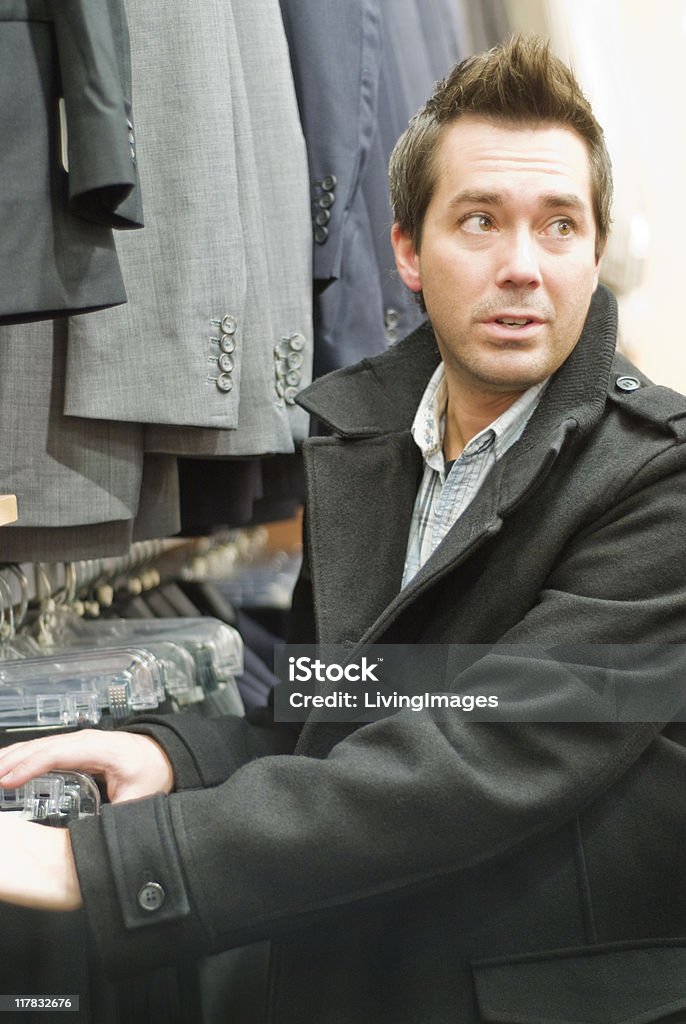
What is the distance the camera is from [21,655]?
1.20 m

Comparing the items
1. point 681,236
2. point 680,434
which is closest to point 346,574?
point 680,434

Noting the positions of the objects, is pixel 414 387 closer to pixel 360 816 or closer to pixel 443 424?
pixel 443 424

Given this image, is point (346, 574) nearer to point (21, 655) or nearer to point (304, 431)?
point (304, 431)

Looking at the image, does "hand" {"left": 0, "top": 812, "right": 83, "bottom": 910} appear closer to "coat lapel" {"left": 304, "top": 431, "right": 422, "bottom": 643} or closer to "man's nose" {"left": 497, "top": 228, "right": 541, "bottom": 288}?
"coat lapel" {"left": 304, "top": 431, "right": 422, "bottom": 643}

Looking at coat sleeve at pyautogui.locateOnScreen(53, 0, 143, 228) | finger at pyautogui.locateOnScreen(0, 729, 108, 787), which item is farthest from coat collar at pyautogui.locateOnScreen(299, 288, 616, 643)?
coat sleeve at pyautogui.locateOnScreen(53, 0, 143, 228)

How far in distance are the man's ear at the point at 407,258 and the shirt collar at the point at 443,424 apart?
9cm

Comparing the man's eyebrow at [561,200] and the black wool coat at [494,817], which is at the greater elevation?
the man's eyebrow at [561,200]

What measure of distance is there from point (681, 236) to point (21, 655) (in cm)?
135

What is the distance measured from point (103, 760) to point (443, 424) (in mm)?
494

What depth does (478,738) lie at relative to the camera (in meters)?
0.76

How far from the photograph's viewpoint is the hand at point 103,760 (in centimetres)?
86

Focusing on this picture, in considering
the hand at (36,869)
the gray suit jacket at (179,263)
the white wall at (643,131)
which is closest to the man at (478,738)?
the hand at (36,869)

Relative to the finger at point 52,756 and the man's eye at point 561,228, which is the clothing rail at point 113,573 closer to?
the finger at point 52,756

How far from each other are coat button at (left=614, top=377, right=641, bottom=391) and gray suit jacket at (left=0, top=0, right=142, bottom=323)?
16.8 inches
